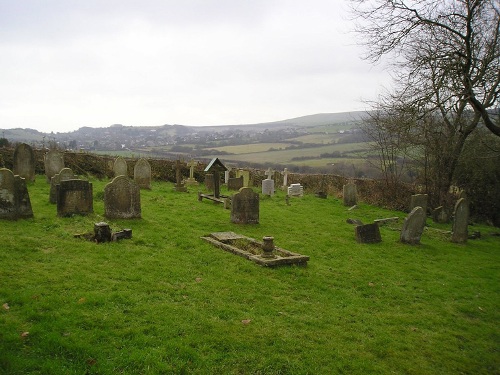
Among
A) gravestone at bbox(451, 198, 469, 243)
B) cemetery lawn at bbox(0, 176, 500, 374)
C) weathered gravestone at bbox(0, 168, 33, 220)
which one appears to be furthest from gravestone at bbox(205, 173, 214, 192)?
gravestone at bbox(451, 198, 469, 243)

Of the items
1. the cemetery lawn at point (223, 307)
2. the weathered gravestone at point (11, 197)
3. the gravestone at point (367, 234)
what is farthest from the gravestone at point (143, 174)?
the gravestone at point (367, 234)

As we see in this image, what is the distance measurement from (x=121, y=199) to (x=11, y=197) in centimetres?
279

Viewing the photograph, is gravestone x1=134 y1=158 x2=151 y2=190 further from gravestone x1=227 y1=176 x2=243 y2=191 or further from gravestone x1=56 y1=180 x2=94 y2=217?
gravestone x1=56 y1=180 x2=94 y2=217

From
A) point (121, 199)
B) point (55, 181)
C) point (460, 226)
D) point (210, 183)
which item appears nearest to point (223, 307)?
point (121, 199)

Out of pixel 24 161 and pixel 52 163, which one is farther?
pixel 52 163

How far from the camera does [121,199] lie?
11.8 m

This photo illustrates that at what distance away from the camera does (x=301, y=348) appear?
553cm

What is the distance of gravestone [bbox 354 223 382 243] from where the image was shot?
12.6m

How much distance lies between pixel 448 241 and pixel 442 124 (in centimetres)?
789

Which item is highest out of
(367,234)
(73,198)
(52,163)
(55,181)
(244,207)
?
(52,163)

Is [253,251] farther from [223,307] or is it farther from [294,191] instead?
[294,191]

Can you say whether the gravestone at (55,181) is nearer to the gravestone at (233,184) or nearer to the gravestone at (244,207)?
the gravestone at (244,207)

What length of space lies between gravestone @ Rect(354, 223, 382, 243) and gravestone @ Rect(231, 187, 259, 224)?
3435 mm

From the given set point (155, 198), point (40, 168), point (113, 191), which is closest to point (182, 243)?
point (113, 191)
